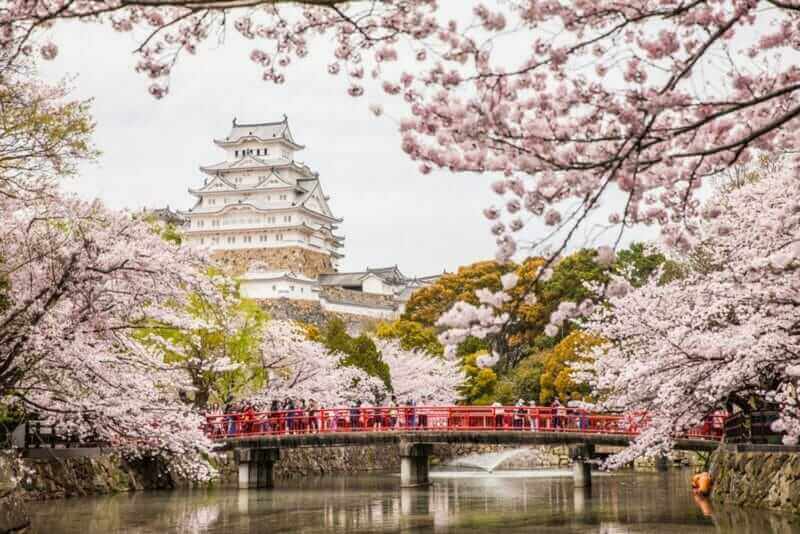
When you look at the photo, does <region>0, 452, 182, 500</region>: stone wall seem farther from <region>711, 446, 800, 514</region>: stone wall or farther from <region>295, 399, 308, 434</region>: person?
<region>711, 446, 800, 514</region>: stone wall

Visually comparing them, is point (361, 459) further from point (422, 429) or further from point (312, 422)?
point (422, 429)

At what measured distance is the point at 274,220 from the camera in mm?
62031

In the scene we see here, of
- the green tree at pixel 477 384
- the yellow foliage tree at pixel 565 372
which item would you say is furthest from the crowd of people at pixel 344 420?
the green tree at pixel 477 384

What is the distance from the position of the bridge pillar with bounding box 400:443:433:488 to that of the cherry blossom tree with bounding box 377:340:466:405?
13963mm

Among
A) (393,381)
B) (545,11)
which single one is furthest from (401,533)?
(393,381)

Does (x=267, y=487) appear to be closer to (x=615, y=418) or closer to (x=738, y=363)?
(x=615, y=418)

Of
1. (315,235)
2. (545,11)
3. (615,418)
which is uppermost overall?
(315,235)

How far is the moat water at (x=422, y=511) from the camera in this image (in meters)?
14.9

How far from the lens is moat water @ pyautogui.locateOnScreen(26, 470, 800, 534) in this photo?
14.9 m

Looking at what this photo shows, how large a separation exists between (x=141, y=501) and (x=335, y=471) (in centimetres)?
1413

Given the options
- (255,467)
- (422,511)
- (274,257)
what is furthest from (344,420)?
(274,257)

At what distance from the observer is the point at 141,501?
68.2 feet

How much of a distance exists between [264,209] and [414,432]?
38.6 m

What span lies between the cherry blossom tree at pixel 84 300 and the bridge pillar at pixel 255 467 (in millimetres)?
13428
